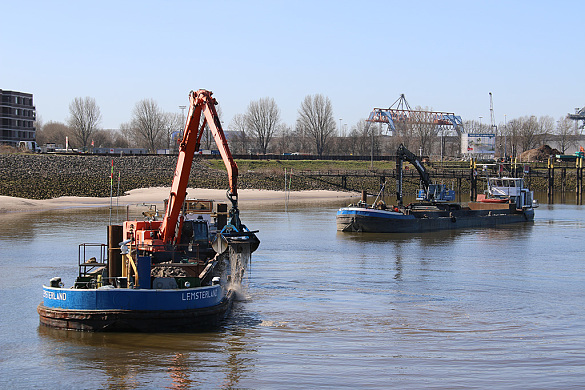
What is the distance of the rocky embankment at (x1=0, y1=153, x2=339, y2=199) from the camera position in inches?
3002

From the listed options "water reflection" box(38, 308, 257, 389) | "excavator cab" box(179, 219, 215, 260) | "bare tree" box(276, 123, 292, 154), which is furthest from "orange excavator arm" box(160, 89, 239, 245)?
"bare tree" box(276, 123, 292, 154)

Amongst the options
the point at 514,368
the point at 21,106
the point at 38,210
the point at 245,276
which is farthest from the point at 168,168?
the point at 514,368

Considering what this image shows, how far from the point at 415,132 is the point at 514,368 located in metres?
158

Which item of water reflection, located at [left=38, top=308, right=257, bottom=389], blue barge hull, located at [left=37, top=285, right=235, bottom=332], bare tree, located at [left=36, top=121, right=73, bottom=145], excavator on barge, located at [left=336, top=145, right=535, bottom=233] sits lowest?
water reflection, located at [left=38, top=308, right=257, bottom=389]

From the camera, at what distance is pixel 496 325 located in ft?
71.5

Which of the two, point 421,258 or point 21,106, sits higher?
point 21,106

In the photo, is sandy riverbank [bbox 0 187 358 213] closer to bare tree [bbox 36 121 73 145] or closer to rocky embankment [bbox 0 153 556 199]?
rocky embankment [bbox 0 153 556 199]

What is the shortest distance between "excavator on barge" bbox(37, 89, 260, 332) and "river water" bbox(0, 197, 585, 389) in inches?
22.4

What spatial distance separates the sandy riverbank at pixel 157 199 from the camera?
64625 mm

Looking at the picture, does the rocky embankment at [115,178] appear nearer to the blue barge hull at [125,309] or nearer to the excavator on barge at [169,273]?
the excavator on barge at [169,273]

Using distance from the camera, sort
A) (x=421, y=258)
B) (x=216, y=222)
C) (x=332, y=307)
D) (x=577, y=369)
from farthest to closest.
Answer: (x=421, y=258) < (x=216, y=222) < (x=332, y=307) < (x=577, y=369)

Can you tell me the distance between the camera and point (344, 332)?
20609 millimetres

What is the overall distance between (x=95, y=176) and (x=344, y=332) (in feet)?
233

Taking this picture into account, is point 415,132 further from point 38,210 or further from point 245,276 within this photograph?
point 245,276
